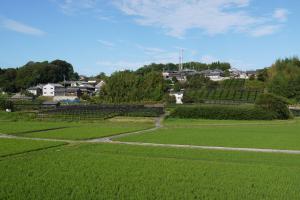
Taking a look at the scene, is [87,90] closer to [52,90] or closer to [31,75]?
[52,90]

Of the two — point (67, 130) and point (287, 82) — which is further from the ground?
point (287, 82)

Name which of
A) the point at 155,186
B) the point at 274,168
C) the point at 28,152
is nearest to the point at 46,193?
the point at 155,186

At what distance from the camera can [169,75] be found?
162750mm

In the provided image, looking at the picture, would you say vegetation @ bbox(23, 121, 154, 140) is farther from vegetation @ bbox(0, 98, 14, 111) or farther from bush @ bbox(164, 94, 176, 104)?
bush @ bbox(164, 94, 176, 104)

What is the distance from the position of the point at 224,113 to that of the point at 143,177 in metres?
41.1

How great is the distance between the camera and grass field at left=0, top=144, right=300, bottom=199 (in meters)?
10.2

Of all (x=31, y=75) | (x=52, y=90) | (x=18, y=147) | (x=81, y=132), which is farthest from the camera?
(x=31, y=75)

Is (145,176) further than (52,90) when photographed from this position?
No

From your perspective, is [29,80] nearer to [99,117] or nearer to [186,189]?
[99,117]

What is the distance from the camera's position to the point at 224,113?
172ft

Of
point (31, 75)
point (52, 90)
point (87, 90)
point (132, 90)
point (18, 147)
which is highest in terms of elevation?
point (31, 75)

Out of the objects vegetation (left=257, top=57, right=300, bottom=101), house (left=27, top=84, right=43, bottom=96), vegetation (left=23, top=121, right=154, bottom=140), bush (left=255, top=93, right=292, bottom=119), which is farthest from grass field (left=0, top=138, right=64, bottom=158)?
house (left=27, top=84, right=43, bottom=96)

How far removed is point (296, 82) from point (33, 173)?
79963mm

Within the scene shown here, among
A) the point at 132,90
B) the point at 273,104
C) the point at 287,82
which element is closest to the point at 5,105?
the point at 132,90
